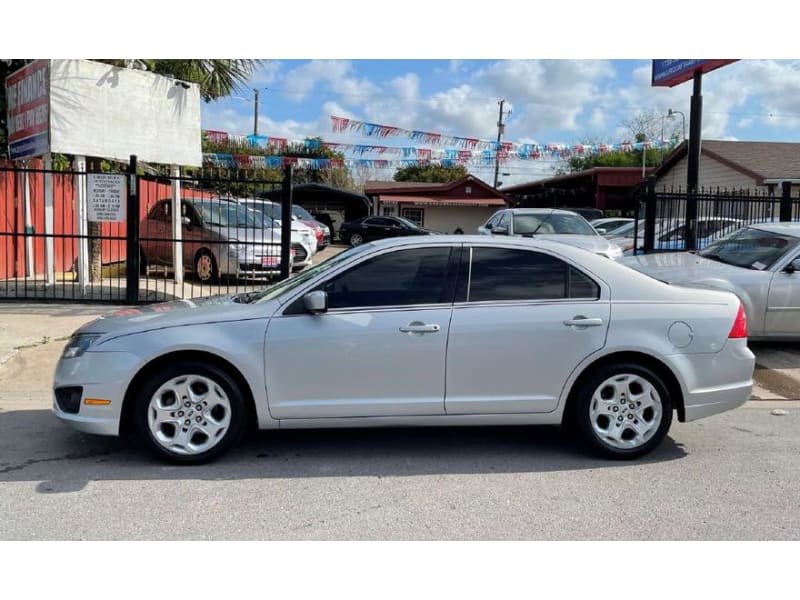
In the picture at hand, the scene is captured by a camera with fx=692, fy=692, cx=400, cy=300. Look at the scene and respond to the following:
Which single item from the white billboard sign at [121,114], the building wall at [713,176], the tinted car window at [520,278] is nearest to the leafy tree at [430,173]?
the building wall at [713,176]

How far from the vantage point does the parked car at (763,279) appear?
25.2 feet

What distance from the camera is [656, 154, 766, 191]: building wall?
76.6 ft

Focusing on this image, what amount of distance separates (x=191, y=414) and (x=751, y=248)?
702 centimetres

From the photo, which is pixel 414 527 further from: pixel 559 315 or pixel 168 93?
pixel 168 93

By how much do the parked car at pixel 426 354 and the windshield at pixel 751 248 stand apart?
3.67 m

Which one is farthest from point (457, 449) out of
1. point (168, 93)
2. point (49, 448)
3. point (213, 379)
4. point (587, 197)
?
point (587, 197)

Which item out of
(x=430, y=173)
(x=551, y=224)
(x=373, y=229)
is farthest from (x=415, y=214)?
(x=551, y=224)

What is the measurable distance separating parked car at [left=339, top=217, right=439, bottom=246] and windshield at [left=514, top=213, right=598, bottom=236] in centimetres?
1482

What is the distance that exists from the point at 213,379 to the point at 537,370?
213cm

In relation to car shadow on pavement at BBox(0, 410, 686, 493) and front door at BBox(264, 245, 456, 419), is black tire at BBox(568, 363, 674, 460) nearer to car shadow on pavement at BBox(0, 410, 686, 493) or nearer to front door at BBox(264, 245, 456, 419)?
car shadow on pavement at BBox(0, 410, 686, 493)

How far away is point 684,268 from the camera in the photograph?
26.9 feet

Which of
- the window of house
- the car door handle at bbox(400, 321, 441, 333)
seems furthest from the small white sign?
the window of house

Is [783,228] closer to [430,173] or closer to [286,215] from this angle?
[286,215]

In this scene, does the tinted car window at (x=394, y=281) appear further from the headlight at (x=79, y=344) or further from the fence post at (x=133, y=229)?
the fence post at (x=133, y=229)
